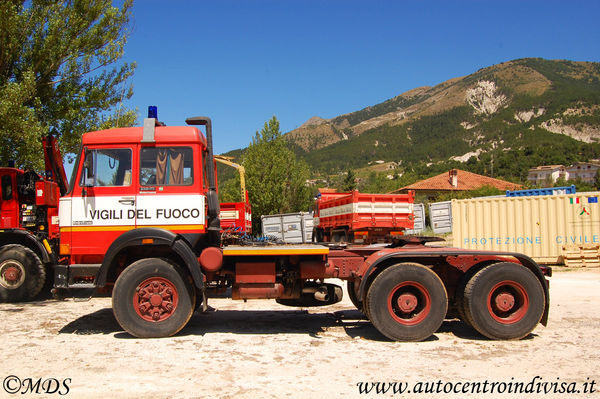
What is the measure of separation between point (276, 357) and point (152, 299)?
6.41 feet

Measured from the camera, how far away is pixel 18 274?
9.15 meters

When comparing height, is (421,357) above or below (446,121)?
below

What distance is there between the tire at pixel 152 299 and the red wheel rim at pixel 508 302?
4.25 metres

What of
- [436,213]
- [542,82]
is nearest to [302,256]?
[436,213]

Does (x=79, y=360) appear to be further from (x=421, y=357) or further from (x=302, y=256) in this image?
(x=421, y=357)

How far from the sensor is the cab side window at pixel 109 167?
21.1 ft

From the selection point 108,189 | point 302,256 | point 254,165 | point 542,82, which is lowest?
point 302,256

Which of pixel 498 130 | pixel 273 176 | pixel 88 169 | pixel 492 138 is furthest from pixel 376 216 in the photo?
pixel 498 130

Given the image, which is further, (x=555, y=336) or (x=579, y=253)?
(x=579, y=253)

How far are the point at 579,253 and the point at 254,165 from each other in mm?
23991

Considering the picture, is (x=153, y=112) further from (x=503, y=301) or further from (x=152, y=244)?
(x=503, y=301)

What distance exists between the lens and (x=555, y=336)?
6.55m

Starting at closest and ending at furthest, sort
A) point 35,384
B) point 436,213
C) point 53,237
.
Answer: point 35,384
point 53,237
point 436,213

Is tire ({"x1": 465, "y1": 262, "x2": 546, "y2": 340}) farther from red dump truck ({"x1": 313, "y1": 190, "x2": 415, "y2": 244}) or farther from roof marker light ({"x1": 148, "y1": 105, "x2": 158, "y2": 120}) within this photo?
red dump truck ({"x1": 313, "y1": 190, "x2": 415, "y2": 244})
